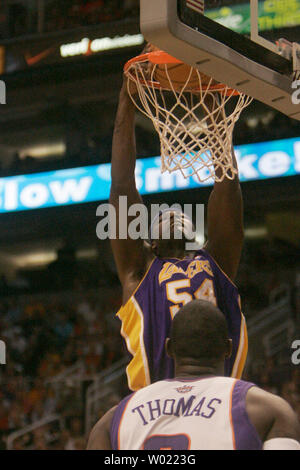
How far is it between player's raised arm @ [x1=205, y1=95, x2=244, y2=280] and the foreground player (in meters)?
1.08

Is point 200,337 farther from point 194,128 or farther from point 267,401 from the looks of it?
point 194,128

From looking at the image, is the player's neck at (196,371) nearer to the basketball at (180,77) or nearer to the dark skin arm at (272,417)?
the dark skin arm at (272,417)

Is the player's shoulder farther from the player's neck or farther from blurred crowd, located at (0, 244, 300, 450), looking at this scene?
blurred crowd, located at (0, 244, 300, 450)

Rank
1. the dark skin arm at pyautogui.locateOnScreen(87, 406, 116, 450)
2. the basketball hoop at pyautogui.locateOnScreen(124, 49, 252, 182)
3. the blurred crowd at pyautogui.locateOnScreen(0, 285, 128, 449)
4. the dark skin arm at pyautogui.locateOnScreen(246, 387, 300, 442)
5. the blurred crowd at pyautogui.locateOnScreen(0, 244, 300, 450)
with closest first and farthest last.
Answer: the dark skin arm at pyautogui.locateOnScreen(246, 387, 300, 442)
the dark skin arm at pyautogui.locateOnScreen(87, 406, 116, 450)
the basketball hoop at pyautogui.locateOnScreen(124, 49, 252, 182)
the blurred crowd at pyautogui.locateOnScreen(0, 244, 300, 450)
the blurred crowd at pyautogui.locateOnScreen(0, 285, 128, 449)

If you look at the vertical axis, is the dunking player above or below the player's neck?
above

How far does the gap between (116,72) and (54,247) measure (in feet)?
16.1

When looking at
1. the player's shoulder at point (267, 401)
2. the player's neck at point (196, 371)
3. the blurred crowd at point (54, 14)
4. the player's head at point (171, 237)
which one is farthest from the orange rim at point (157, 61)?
the blurred crowd at point (54, 14)

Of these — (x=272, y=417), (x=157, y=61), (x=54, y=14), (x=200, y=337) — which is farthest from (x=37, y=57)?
(x=272, y=417)

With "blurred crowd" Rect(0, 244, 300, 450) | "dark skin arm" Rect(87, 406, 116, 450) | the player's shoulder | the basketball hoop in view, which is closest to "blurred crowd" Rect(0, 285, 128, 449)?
"blurred crowd" Rect(0, 244, 300, 450)

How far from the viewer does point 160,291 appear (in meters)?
3.15

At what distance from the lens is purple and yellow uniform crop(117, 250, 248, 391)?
3072mm

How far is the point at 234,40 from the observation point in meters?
2.89

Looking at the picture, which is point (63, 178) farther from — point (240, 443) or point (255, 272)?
point (240, 443)
